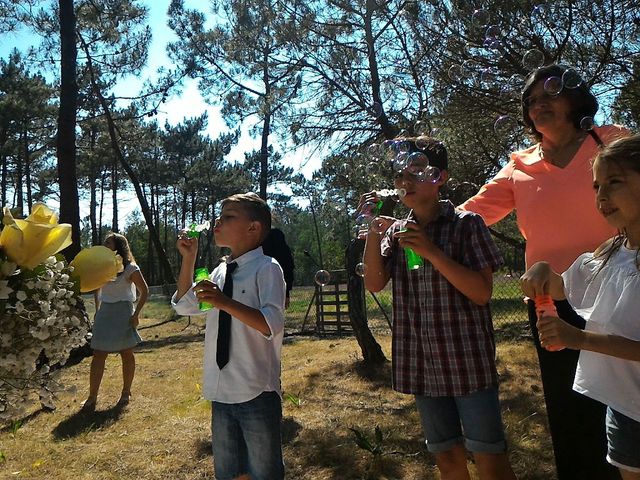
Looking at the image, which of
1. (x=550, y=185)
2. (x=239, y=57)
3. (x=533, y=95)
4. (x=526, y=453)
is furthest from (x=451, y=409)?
(x=239, y=57)

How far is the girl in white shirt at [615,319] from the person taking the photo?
1299mm

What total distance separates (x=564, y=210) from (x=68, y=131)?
7389 millimetres

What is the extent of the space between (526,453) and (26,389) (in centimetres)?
289

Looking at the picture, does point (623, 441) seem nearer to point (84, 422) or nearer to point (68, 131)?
point (84, 422)

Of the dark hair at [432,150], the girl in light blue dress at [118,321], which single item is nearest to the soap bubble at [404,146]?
the dark hair at [432,150]

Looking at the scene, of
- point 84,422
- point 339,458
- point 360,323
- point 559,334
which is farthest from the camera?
point 360,323

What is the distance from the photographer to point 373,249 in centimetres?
200

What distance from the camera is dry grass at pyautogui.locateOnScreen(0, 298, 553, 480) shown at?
10.6 ft

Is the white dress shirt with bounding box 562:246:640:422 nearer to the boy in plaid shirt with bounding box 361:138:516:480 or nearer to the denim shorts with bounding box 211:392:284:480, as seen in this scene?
the boy in plaid shirt with bounding box 361:138:516:480

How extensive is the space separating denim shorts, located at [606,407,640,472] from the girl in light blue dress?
12.6 feet

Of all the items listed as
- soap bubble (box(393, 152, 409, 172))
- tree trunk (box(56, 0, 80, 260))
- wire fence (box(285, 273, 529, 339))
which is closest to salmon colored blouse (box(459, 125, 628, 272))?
soap bubble (box(393, 152, 409, 172))

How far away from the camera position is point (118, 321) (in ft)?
15.6

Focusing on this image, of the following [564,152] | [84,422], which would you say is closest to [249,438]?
[564,152]

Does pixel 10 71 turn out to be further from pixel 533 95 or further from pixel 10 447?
pixel 533 95
